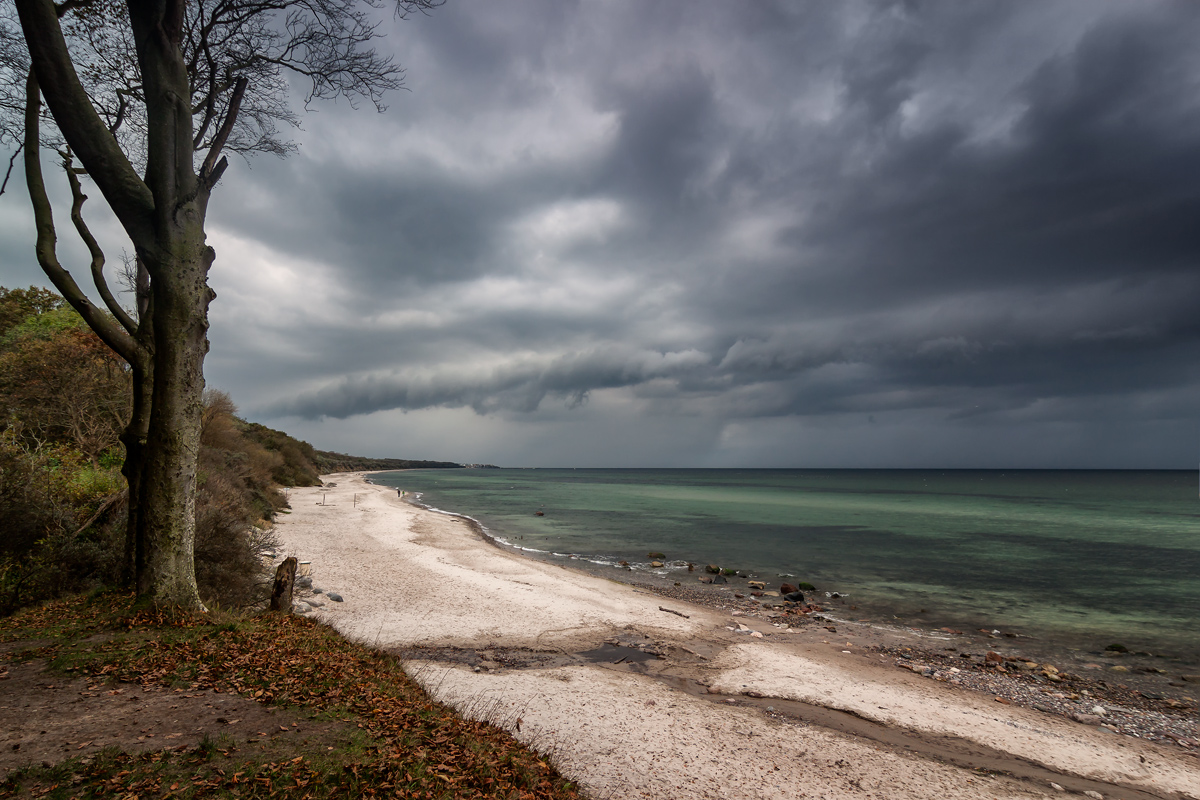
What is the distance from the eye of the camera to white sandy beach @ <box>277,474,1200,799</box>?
761 centimetres

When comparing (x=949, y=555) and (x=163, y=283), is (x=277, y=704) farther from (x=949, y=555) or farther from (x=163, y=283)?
(x=949, y=555)

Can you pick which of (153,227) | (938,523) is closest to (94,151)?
(153,227)

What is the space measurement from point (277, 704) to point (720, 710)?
730cm

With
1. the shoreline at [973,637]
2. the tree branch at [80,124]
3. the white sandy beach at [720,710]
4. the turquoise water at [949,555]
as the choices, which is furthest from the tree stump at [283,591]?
the turquoise water at [949,555]

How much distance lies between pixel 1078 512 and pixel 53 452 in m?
91.2

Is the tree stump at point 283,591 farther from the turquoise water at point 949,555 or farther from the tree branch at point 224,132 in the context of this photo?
the turquoise water at point 949,555

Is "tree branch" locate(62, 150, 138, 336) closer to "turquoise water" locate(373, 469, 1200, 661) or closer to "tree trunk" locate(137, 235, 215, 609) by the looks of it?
"tree trunk" locate(137, 235, 215, 609)

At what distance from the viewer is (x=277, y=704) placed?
241 inches

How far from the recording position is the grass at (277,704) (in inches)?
176

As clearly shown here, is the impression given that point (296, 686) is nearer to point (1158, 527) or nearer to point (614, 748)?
point (614, 748)

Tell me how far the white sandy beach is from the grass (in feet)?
5.78

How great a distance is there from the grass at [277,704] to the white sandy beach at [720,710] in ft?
5.78

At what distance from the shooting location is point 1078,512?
65.2m

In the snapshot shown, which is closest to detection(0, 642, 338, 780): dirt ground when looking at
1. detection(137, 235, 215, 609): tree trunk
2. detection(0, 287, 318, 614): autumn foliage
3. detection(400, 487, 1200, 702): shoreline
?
detection(137, 235, 215, 609): tree trunk
